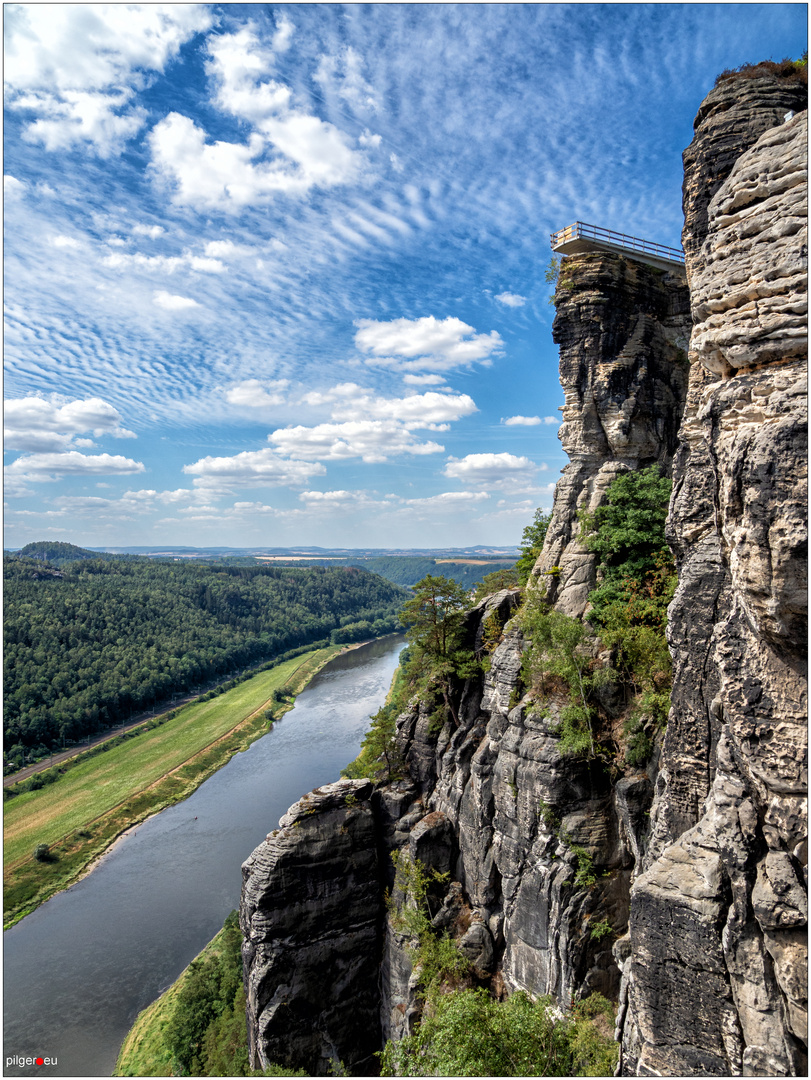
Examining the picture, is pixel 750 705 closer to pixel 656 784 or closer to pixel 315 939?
pixel 656 784

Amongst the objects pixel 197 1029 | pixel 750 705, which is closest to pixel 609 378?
pixel 750 705

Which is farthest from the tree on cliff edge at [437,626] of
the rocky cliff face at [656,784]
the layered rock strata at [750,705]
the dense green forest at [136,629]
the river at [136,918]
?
the dense green forest at [136,629]

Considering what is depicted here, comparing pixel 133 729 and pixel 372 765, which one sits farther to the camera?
pixel 133 729

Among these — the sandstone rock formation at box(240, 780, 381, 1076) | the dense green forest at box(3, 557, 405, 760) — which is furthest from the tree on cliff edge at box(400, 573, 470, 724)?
the dense green forest at box(3, 557, 405, 760)

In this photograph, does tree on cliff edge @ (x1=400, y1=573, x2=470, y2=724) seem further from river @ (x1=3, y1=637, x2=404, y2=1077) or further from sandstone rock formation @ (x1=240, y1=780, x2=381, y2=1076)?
river @ (x1=3, y1=637, x2=404, y2=1077)

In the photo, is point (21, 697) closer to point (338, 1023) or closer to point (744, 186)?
point (338, 1023)

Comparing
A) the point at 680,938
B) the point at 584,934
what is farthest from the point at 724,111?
the point at 584,934
